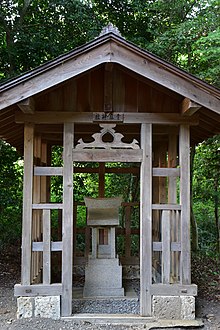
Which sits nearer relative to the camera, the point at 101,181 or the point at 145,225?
the point at 145,225

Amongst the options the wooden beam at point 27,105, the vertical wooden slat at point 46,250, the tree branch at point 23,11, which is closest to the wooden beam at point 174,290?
the vertical wooden slat at point 46,250

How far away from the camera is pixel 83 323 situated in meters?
4.23

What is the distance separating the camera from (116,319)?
434cm

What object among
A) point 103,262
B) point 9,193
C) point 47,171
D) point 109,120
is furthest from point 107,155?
point 9,193

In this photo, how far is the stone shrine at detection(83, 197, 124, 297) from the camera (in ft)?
18.2

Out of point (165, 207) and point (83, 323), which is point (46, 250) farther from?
point (165, 207)

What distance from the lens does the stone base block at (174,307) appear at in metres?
4.34

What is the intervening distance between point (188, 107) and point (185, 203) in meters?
1.18

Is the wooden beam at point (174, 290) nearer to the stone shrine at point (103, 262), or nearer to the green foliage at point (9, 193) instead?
the stone shrine at point (103, 262)

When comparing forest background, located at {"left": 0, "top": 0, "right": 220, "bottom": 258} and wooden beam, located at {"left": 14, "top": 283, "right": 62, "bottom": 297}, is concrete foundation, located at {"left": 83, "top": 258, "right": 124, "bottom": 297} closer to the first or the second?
wooden beam, located at {"left": 14, "top": 283, "right": 62, "bottom": 297}

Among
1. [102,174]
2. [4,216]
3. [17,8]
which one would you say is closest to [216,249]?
[102,174]

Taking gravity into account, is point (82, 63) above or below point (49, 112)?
above

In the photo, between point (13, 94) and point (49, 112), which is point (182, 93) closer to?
point (49, 112)

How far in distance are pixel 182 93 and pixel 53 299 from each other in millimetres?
2882
